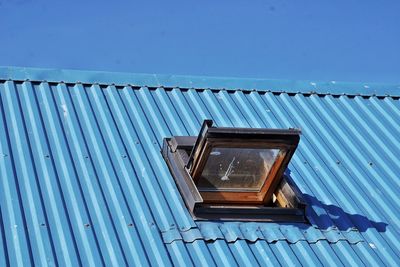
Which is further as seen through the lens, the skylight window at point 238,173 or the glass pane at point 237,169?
the glass pane at point 237,169

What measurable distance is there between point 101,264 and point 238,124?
237cm

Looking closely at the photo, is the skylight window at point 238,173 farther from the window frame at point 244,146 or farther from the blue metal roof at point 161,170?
the blue metal roof at point 161,170

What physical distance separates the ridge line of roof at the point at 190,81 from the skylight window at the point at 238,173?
4.31 ft

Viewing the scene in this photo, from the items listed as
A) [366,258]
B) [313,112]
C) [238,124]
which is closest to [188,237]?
[366,258]

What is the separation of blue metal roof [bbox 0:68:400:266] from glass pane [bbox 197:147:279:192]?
0.32 meters

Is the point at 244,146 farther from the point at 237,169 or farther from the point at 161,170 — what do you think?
the point at 161,170

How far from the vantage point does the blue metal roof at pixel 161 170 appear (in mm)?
5547

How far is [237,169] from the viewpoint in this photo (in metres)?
6.36

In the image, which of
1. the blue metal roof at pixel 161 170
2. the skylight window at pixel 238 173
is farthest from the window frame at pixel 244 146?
the blue metal roof at pixel 161 170

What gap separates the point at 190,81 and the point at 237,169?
1.70 m

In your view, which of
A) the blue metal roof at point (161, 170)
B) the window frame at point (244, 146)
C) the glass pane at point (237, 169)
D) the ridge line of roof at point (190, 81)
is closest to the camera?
the blue metal roof at point (161, 170)

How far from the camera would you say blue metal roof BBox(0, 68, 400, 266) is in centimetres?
555

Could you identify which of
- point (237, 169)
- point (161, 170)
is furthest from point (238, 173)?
point (161, 170)

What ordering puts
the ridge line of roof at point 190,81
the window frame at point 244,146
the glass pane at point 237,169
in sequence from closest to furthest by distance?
the window frame at point 244,146
the glass pane at point 237,169
the ridge line of roof at point 190,81
